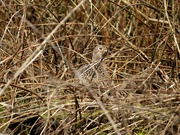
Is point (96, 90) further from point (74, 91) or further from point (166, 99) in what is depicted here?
point (166, 99)

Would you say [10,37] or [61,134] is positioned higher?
[10,37]

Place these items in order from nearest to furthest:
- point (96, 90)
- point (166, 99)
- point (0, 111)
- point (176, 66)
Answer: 1. point (166, 99)
2. point (96, 90)
3. point (0, 111)
4. point (176, 66)

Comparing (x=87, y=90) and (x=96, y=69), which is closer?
(x=87, y=90)

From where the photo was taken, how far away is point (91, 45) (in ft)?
14.2

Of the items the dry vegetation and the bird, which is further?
the bird

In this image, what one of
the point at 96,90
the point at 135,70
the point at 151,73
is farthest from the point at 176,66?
the point at 96,90

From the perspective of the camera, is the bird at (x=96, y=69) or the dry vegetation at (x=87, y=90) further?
the bird at (x=96, y=69)

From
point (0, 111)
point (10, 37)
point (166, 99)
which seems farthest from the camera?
point (10, 37)

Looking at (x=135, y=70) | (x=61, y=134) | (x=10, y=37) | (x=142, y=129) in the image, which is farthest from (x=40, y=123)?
(x=10, y=37)

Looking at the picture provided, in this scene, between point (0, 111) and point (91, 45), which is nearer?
point (0, 111)

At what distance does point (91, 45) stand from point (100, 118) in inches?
56.5

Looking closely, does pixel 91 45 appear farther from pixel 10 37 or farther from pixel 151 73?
pixel 151 73

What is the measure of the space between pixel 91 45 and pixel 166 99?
158 cm

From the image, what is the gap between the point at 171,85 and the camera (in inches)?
125
